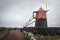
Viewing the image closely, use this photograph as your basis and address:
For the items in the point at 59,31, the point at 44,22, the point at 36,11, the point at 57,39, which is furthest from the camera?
the point at 36,11

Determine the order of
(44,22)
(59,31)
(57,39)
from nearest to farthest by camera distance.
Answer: (57,39)
(59,31)
(44,22)

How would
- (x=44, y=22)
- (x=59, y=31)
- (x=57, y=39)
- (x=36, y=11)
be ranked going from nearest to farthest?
(x=57, y=39) → (x=59, y=31) → (x=44, y=22) → (x=36, y=11)

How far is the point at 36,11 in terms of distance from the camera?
43438 millimetres

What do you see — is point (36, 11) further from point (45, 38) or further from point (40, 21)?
point (45, 38)

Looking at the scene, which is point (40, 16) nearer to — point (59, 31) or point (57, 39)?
point (59, 31)

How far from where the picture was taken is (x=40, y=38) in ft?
74.0

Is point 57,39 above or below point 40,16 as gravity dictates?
below

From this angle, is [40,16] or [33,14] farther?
[33,14]

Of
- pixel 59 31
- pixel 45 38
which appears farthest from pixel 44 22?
pixel 45 38

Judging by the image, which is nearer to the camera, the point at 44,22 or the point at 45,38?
the point at 45,38

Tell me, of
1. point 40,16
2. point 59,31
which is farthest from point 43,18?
point 59,31

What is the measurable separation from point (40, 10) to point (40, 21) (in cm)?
297

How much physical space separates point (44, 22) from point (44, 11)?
320cm

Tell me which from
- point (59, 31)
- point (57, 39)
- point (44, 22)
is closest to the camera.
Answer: point (57, 39)
